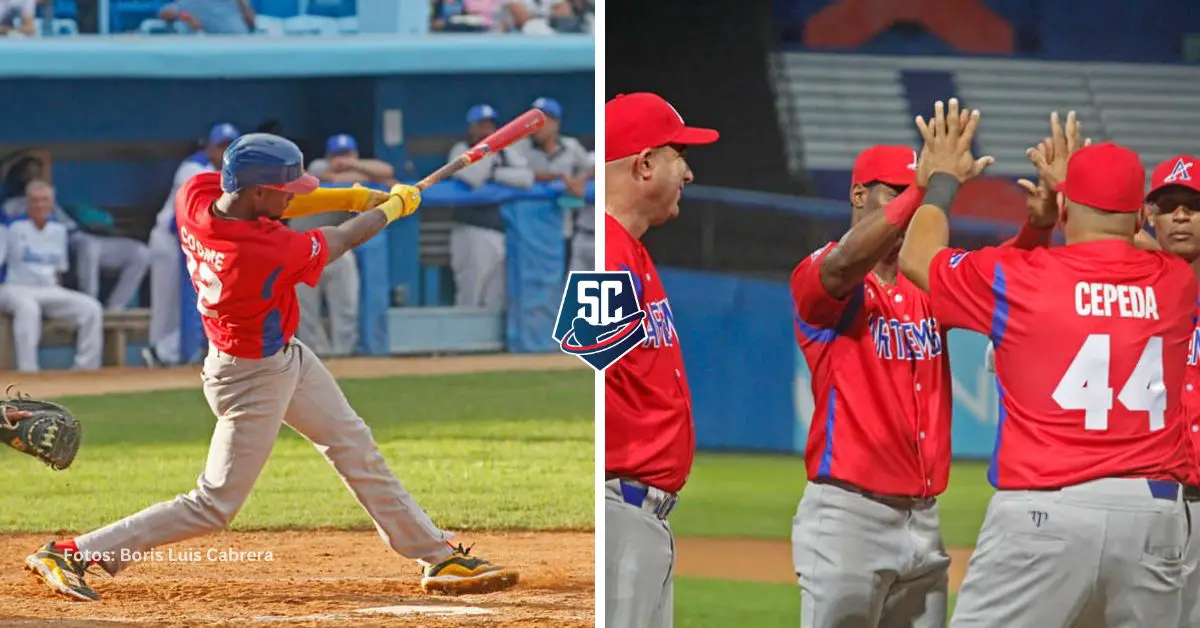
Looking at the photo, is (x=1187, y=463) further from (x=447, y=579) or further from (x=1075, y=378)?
(x=447, y=579)

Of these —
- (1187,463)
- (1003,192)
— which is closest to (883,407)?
(1187,463)

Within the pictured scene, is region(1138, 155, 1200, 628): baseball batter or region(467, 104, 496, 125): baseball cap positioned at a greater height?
region(467, 104, 496, 125): baseball cap

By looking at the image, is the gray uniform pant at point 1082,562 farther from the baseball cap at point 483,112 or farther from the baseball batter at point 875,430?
the baseball cap at point 483,112

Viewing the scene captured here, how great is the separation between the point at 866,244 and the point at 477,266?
1.88 meters

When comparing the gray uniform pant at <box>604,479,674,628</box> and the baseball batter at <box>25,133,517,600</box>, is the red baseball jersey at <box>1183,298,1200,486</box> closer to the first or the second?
the gray uniform pant at <box>604,479,674,628</box>

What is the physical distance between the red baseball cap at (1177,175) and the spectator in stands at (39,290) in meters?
3.21

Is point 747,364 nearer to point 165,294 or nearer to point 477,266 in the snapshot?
point 477,266

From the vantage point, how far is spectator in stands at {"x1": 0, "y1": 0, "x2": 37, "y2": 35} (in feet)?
15.5

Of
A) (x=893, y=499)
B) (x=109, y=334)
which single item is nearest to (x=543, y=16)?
(x=109, y=334)

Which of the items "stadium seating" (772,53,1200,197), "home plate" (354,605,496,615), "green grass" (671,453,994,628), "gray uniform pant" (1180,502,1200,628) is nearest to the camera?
"gray uniform pant" (1180,502,1200,628)

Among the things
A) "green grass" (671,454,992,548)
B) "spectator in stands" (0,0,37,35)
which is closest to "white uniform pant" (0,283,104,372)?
"spectator in stands" (0,0,37,35)

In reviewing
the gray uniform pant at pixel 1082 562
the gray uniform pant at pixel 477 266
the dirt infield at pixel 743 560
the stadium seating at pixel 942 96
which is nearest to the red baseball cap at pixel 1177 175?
the gray uniform pant at pixel 1082 562

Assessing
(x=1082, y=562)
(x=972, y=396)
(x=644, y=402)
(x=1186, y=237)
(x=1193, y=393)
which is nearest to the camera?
(x=1082, y=562)

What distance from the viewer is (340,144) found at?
4.89 metres
